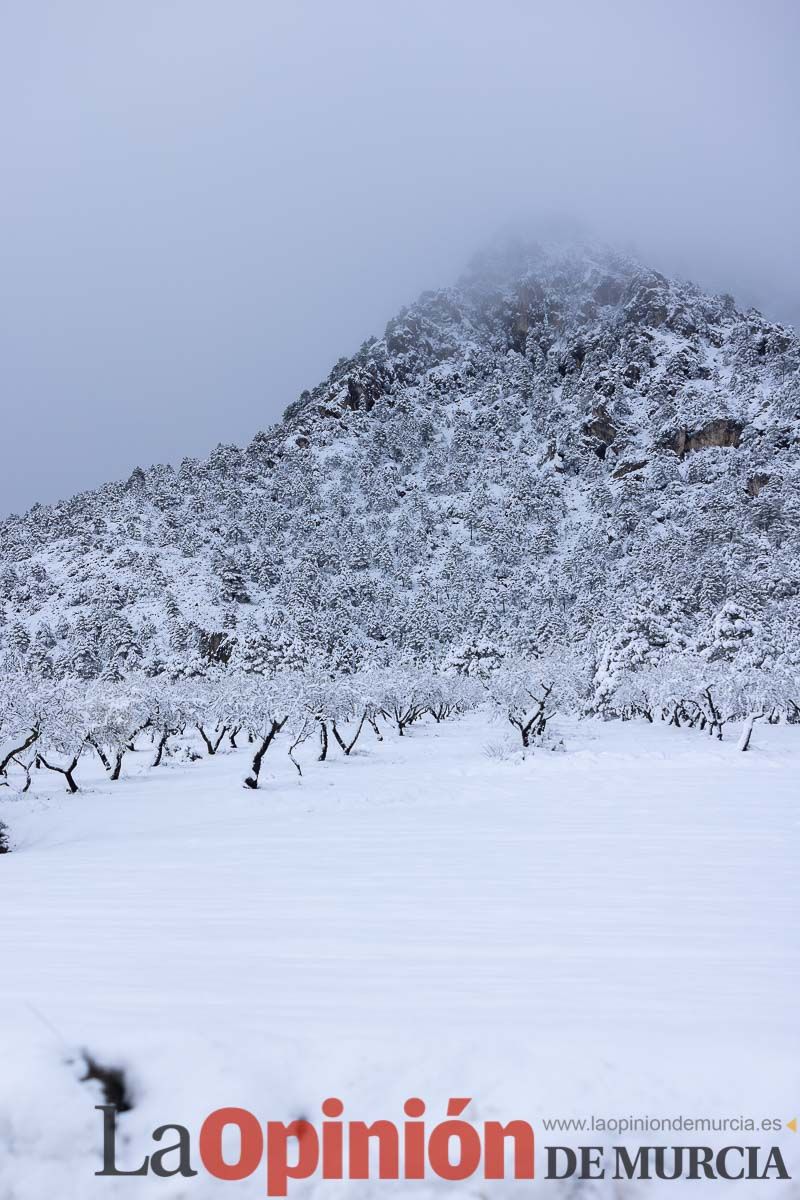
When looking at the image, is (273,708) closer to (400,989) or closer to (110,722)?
(110,722)

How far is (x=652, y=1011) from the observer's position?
2957 mm

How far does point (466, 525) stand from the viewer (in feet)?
452

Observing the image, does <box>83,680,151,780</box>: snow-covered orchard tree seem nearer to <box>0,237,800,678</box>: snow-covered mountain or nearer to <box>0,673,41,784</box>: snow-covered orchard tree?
<box>0,673,41,784</box>: snow-covered orchard tree

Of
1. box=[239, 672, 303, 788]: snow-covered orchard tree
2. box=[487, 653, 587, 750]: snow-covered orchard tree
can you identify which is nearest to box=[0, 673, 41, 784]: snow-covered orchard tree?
box=[239, 672, 303, 788]: snow-covered orchard tree

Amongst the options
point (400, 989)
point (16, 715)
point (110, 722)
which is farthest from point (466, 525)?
point (400, 989)

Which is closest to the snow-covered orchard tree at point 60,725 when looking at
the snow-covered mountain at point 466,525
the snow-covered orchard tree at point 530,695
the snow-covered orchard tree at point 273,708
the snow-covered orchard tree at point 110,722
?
the snow-covered orchard tree at point 110,722

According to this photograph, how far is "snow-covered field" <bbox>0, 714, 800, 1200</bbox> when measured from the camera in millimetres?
2258

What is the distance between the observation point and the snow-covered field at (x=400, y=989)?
7.41 feet

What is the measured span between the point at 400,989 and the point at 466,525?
5402 inches

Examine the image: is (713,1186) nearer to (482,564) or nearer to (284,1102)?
(284,1102)

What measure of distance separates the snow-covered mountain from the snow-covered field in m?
52.4

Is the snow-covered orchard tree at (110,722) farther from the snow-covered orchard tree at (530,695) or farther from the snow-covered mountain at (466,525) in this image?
the snow-covered mountain at (466,525)

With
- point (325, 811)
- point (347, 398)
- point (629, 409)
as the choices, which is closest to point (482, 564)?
point (629, 409)

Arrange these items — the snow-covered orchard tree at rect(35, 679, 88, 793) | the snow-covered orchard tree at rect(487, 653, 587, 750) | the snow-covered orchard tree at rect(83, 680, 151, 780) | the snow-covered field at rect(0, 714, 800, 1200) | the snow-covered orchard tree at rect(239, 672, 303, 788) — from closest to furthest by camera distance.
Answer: the snow-covered field at rect(0, 714, 800, 1200), the snow-covered orchard tree at rect(35, 679, 88, 793), the snow-covered orchard tree at rect(83, 680, 151, 780), the snow-covered orchard tree at rect(239, 672, 303, 788), the snow-covered orchard tree at rect(487, 653, 587, 750)
